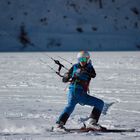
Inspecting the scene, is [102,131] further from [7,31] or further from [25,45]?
[7,31]

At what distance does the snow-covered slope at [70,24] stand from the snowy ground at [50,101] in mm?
19386

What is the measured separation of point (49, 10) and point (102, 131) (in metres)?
38.7

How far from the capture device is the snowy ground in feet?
25.5

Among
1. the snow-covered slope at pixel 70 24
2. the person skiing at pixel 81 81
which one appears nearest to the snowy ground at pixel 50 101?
the person skiing at pixel 81 81

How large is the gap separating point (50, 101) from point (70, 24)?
32896mm

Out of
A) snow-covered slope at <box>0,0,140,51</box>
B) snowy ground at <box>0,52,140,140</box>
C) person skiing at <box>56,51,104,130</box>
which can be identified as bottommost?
Result: snowy ground at <box>0,52,140,140</box>

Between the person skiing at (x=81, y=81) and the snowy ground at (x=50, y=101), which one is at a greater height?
the person skiing at (x=81, y=81)

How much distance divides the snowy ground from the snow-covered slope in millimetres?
19386

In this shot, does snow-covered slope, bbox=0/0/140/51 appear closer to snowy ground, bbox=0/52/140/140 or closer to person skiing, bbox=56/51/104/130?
snowy ground, bbox=0/52/140/140

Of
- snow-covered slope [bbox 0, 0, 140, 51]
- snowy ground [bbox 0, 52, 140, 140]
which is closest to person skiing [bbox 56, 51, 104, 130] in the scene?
snowy ground [bbox 0, 52, 140, 140]

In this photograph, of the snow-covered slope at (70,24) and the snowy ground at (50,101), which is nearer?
the snowy ground at (50,101)

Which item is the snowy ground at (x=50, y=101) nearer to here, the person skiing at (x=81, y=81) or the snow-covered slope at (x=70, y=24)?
the person skiing at (x=81, y=81)

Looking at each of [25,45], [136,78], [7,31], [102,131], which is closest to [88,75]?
[102,131]

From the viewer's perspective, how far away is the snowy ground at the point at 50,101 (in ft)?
25.5
